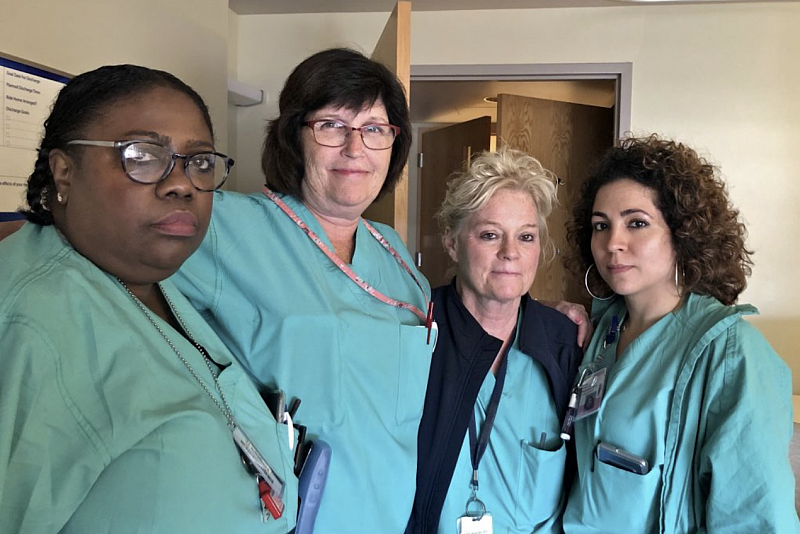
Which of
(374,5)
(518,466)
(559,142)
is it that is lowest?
(518,466)

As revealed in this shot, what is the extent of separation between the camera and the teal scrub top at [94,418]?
57 cm

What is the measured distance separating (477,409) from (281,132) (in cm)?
85

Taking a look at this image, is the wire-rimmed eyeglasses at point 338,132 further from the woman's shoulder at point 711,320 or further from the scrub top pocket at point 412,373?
the woman's shoulder at point 711,320

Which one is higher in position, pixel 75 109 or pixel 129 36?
pixel 129 36

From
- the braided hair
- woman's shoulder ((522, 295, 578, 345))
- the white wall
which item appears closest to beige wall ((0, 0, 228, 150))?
the white wall

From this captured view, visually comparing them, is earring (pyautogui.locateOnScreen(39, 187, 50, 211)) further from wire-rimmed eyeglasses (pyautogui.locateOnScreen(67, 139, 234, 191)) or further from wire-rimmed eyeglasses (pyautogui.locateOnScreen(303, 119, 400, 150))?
wire-rimmed eyeglasses (pyautogui.locateOnScreen(303, 119, 400, 150))

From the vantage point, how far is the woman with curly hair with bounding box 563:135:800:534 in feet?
3.71

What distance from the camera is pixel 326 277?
4.01ft

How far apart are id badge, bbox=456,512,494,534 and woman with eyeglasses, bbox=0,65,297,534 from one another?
0.73 metres

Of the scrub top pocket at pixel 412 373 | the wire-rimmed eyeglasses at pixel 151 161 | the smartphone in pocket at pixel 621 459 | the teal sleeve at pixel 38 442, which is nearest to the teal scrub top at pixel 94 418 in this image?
the teal sleeve at pixel 38 442

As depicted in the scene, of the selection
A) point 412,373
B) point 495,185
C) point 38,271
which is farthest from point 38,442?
point 495,185

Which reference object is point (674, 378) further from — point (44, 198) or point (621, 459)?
point (44, 198)

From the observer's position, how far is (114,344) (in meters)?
0.67

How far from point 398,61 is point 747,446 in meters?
1.54
